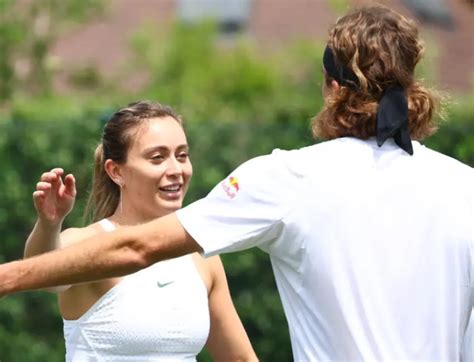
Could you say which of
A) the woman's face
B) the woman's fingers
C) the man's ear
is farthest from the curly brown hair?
the man's ear

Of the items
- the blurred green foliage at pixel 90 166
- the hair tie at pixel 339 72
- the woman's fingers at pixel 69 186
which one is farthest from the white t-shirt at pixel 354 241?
the blurred green foliage at pixel 90 166

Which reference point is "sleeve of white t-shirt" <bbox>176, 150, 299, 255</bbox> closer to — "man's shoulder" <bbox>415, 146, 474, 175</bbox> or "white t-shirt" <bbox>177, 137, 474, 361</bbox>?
"white t-shirt" <bbox>177, 137, 474, 361</bbox>

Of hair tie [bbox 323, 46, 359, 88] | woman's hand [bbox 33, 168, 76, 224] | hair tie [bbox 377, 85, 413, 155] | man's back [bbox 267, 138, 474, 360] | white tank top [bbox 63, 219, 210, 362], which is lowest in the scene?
white tank top [bbox 63, 219, 210, 362]

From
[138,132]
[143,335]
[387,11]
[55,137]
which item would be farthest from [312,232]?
[55,137]

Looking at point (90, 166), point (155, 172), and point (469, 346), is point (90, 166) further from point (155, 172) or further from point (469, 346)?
point (469, 346)

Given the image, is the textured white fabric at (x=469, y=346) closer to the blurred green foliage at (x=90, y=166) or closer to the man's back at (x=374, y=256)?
the man's back at (x=374, y=256)

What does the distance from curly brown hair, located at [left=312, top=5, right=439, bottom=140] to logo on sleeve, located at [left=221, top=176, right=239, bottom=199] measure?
317 mm

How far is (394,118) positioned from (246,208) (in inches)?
17.6

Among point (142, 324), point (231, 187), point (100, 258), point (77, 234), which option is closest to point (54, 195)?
point (77, 234)

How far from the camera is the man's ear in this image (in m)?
4.86

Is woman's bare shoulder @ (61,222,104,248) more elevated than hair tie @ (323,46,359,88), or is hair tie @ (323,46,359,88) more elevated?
hair tie @ (323,46,359,88)

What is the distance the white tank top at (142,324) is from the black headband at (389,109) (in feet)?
4.25

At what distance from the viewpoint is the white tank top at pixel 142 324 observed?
444cm

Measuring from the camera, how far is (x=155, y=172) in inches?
186
